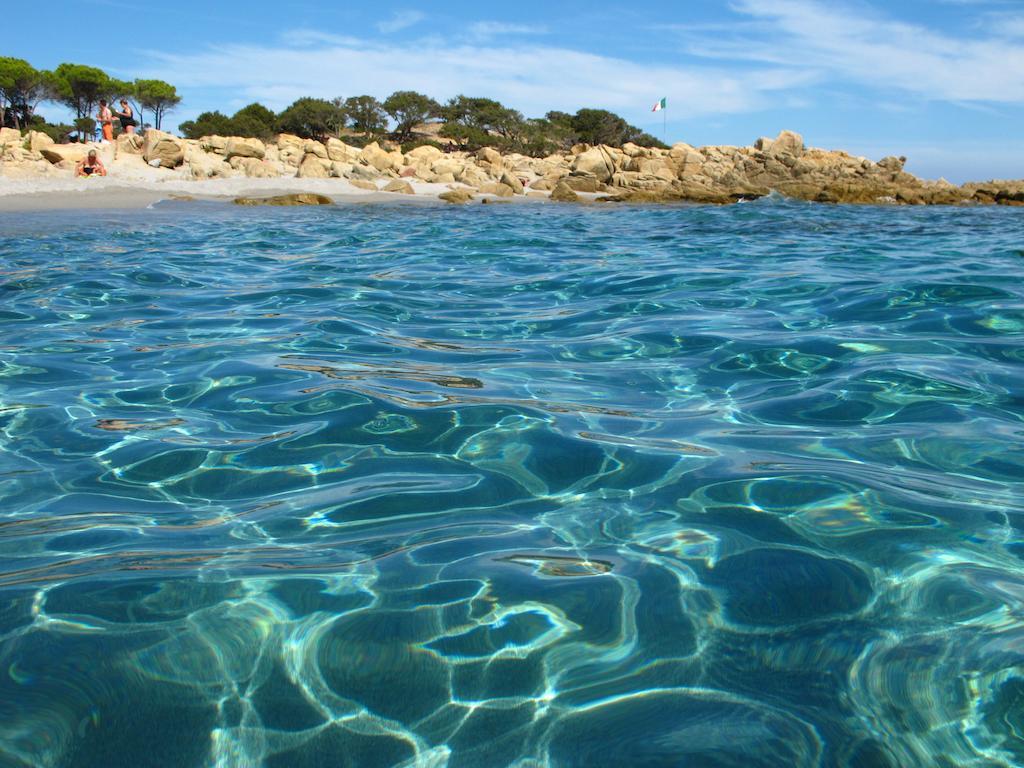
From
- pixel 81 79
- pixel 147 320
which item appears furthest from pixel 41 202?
pixel 81 79

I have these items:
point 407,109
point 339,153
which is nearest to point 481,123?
point 407,109

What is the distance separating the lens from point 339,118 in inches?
1523

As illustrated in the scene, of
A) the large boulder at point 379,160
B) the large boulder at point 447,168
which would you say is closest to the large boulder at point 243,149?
the large boulder at point 379,160

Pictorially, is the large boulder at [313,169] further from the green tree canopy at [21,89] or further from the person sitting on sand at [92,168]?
the green tree canopy at [21,89]

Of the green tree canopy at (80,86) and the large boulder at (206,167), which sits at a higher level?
the green tree canopy at (80,86)

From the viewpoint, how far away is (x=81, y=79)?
39969 millimetres

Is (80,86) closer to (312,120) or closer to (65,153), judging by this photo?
(312,120)

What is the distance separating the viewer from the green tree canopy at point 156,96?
42.1 m

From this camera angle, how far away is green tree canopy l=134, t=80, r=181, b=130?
138 ft

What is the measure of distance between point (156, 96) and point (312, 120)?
10.5 meters

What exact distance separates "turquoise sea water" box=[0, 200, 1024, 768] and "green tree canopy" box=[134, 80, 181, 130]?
4286 centimetres

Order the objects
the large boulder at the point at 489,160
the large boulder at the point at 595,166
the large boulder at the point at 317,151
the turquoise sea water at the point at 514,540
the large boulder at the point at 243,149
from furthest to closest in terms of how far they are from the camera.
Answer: the large boulder at the point at 489,160, the large boulder at the point at 595,166, the large boulder at the point at 317,151, the large boulder at the point at 243,149, the turquoise sea water at the point at 514,540

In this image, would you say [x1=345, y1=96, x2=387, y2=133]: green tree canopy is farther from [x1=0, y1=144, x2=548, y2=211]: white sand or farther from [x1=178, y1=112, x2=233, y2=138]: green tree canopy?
[x1=0, y1=144, x2=548, y2=211]: white sand

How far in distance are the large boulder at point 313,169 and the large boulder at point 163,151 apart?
3537 mm
